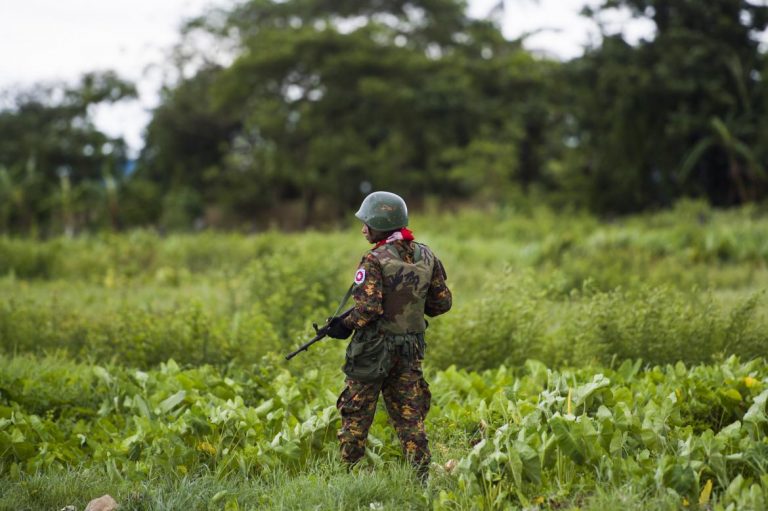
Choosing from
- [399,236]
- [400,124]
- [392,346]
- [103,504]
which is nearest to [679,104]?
[400,124]

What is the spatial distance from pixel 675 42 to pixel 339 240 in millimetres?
11762

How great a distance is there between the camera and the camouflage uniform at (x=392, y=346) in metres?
4.61

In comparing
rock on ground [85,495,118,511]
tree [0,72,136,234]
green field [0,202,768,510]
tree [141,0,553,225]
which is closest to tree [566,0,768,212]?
tree [141,0,553,225]

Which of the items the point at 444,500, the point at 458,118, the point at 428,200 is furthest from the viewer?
the point at 458,118

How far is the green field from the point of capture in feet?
13.7

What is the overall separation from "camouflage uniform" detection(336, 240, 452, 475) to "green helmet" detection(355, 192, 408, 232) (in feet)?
0.35

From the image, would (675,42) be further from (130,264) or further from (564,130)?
(130,264)

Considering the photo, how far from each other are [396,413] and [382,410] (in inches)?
26.8

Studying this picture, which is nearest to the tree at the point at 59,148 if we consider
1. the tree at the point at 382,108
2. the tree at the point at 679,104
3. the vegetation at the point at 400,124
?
the vegetation at the point at 400,124

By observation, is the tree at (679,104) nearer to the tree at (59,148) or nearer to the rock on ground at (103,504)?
the tree at (59,148)

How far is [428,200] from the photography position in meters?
26.0

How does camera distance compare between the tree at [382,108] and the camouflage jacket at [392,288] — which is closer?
the camouflage jacket at [392,288]

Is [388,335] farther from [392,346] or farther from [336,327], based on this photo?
[336,327]

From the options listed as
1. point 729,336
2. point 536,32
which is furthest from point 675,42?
point 729,336
